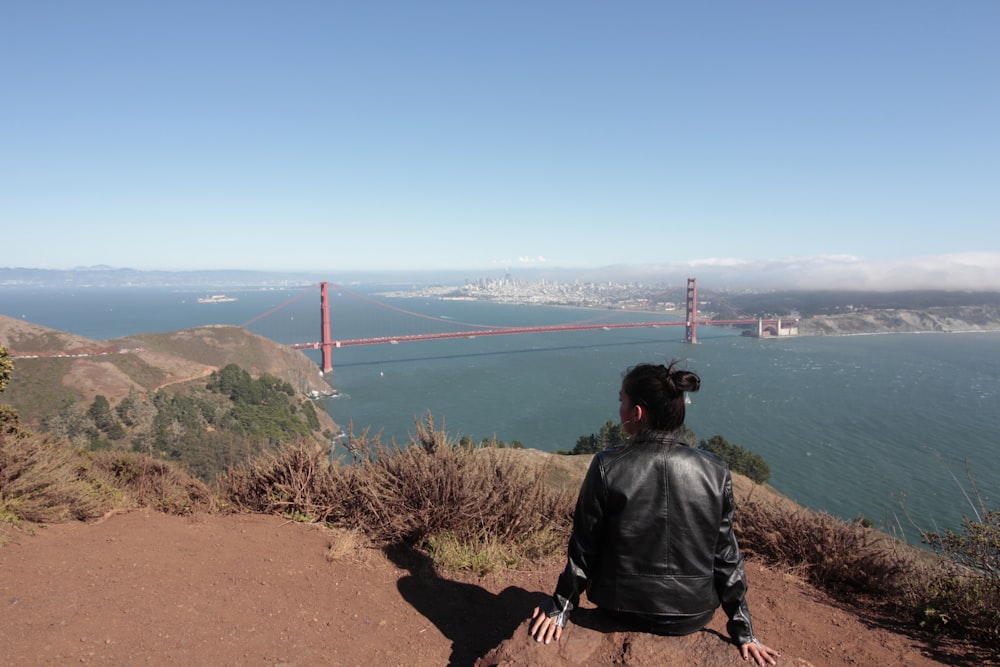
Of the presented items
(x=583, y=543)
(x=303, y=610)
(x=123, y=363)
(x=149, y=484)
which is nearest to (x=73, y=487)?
(x=149, y=484)

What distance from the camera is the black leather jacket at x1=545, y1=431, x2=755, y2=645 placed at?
123 cm

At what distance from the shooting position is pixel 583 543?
4.23 ft

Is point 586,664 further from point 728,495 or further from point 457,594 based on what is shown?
point 457,594

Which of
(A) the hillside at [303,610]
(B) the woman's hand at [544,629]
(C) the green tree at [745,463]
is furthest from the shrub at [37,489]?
(C) the green tree at [745,463]

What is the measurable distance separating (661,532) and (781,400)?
29.3 m

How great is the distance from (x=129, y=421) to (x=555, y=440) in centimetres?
1490

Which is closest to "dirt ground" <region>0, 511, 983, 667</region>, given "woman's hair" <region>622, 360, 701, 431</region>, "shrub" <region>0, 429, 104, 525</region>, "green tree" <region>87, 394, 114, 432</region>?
"shrub" <region>0, 429, 104, 525</region>

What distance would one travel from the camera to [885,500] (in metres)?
14.5

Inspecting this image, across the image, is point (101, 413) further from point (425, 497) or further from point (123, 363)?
point (425, 497)

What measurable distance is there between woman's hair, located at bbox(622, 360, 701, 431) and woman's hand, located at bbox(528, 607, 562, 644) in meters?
0.56

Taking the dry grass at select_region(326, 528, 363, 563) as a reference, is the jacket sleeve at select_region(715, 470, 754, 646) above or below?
above

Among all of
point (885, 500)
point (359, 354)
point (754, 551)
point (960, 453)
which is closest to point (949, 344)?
point (960, 453)

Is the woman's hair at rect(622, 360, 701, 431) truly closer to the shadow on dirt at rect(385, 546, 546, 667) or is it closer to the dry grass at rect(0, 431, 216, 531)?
the shadow on dirt at rect(385, 546, 546, 667)

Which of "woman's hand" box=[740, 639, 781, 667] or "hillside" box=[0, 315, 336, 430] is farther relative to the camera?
"hillside" box=[0, 315, 336, 430]
